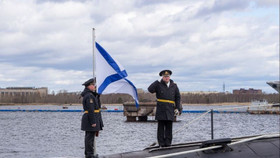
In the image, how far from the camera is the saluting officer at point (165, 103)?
1319 cm

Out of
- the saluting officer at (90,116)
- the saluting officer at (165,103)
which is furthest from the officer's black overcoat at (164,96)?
the saluting officer at (90,116)

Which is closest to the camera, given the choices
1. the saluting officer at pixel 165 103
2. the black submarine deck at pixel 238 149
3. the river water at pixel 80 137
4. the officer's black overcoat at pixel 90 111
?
the black submarine deck at pixel 238 149

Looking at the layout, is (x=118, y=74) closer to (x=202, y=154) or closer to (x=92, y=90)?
(x=92, y=90)

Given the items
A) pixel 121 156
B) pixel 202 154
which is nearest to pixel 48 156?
pixel 121 156

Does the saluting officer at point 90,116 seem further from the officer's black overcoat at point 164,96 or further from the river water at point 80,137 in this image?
the river water at point 80,137

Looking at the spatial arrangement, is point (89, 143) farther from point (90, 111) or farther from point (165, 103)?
point (165, 103)

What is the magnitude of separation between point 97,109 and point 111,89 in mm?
1233

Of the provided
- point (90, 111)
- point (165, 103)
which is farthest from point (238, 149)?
point (90, 111)

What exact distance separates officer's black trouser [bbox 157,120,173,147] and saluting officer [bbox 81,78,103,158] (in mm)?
1788

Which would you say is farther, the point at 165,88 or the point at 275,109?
the point at 275,109

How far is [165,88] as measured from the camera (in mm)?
13227

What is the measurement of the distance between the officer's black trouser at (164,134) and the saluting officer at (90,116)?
1.79m

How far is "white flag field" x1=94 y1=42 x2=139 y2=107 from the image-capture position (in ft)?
46.4

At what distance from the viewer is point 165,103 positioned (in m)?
13.3
